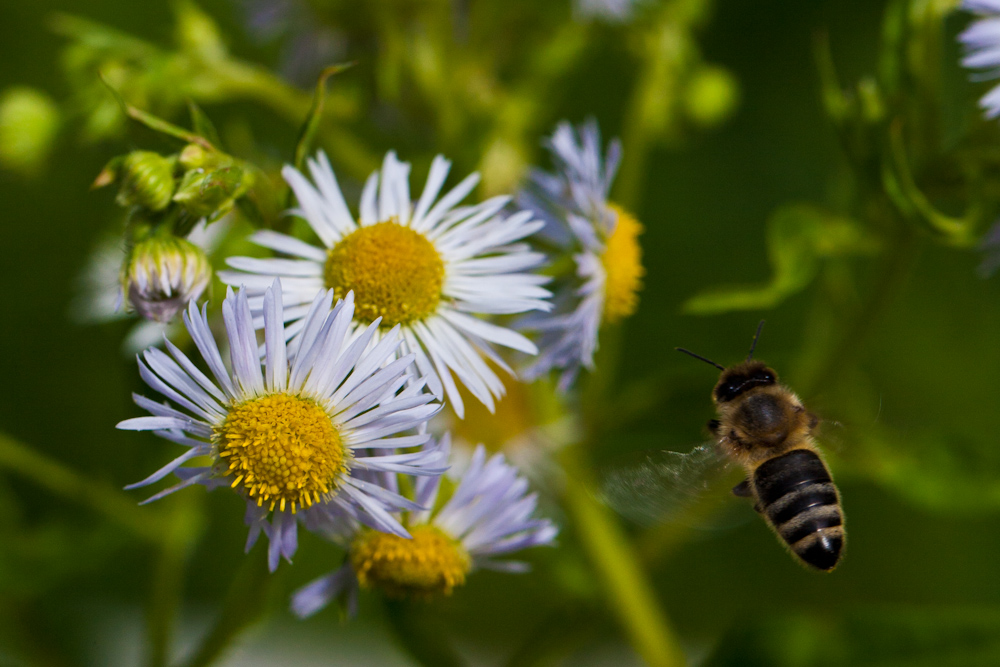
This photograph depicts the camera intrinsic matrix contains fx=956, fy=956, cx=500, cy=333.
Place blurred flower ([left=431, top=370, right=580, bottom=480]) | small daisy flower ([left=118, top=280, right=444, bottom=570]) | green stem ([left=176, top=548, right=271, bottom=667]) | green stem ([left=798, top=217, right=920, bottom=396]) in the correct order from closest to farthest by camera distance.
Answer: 1. small daisy flower ([left=118, top=280, right=444, bottom=570])
2. green stem ([left=176, top=548, right=271, bottom=667])
3. green stem ([left=798, top=217, right=920, bottom=396])
4. blurred flower ([left=431, top=370, right=580, bottom=480])

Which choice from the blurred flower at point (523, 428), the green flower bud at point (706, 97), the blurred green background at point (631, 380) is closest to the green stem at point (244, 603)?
the blurred green background at point (631, 380)

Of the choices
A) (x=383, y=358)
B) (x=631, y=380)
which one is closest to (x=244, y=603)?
(x=383, y=358)

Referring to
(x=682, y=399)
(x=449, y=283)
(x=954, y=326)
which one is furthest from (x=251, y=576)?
(x=954, y=326)

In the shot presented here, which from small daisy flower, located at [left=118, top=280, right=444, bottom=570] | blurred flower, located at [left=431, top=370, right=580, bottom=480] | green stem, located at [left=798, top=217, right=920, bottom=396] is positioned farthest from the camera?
blurred flower, located at [left=431, top=370, right=580, bottom=480]

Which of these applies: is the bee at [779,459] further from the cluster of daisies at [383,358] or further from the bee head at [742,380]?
the cluster of daisies at [383,358]

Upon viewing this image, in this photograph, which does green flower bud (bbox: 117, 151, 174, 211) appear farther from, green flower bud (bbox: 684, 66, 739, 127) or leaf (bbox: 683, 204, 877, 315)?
green flower bud (bbox: 684, 66, 739, 127)

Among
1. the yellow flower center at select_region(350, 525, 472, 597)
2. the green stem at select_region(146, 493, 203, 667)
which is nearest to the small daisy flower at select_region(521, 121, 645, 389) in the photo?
the yellow flower center at select_region(350, 525, 472, 597)

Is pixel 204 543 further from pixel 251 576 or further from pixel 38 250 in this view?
pixel 251 576
